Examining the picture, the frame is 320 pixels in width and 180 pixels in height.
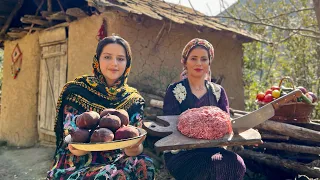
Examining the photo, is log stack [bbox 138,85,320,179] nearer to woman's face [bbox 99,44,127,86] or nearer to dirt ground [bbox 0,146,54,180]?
woman's face [bbox 99,44,127,86]

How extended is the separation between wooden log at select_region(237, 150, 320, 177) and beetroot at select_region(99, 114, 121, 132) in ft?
7.21

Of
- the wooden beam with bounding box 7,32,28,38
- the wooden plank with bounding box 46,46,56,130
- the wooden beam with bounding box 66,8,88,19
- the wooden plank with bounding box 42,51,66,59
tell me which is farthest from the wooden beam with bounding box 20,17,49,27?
the wooden beam with bounding box 66,8,88,19

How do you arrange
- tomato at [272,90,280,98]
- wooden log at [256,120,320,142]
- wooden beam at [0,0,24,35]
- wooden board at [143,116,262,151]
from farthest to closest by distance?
wooden beam at [0,0,24,35] < tomato at [272,90,280,98] < wooden log at [256,120,320,142] < wooden board at [143,116,262,151]

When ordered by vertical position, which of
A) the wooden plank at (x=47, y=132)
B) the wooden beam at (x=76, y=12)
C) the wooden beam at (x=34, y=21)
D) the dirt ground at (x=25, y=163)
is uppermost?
the wooden beam at (x=76, y=12)

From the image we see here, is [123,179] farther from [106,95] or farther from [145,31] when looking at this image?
→ [145,31]

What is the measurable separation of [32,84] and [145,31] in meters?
3.25

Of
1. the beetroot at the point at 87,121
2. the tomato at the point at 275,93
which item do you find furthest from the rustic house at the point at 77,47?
the beetroot at the point at 87,121

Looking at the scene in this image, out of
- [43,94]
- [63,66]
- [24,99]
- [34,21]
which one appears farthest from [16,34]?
[63,66]

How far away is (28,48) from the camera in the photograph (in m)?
6.84

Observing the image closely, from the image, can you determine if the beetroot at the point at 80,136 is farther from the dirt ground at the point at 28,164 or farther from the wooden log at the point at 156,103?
the wooden log at the point at 156,103

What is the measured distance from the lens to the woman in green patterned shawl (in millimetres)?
2127

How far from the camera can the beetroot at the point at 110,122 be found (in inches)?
75.5

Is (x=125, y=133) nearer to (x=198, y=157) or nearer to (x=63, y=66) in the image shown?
(x=198, y=157)

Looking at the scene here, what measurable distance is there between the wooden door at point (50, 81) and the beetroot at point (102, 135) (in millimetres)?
4216
